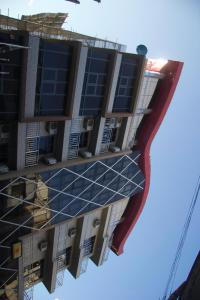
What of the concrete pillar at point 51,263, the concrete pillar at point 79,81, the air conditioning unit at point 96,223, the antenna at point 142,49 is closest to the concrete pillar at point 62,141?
the concrete pillar at point 79,81

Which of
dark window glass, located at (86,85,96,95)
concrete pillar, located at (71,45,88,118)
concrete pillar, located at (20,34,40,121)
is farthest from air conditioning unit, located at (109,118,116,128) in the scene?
concrete pillar, located at (20,34,40,121)

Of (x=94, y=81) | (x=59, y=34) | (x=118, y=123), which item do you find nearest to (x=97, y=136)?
(x=118, y=123)

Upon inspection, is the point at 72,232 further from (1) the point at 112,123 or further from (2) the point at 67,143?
(1) the point at 112,123

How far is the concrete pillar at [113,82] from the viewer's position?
21.0 meters

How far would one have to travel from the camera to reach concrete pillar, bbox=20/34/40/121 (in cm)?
1588

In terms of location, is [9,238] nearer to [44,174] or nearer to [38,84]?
[44,174]

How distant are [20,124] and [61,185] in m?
6.10

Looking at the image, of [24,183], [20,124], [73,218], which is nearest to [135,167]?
[73,218]

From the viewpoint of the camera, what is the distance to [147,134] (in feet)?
88.7

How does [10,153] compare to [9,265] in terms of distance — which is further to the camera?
[9,265]

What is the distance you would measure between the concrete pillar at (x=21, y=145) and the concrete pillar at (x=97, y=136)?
21.0ft

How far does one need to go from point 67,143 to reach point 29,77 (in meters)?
5.91

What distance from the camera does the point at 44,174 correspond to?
19.6 m

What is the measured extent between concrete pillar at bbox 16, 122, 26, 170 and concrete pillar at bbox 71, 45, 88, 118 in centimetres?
378
